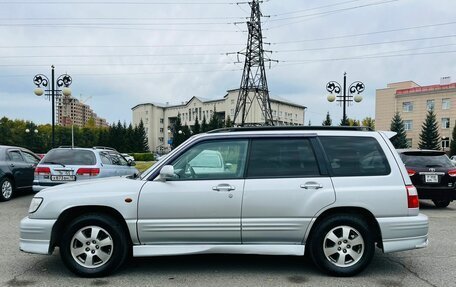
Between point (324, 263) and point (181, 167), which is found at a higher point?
point (181, 167)

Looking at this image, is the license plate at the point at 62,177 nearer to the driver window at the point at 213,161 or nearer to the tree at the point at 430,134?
the driver window at the point at 213,161

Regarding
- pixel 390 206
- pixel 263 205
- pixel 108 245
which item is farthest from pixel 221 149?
pixel 390 206

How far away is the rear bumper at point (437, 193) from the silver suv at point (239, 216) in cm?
553

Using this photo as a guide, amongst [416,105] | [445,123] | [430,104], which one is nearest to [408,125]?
[416,105]

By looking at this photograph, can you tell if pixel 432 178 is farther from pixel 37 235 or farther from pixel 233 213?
pixel 37 235

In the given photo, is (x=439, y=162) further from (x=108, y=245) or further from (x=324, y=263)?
(x=108, y=245)

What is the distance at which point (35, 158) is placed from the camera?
480 inches

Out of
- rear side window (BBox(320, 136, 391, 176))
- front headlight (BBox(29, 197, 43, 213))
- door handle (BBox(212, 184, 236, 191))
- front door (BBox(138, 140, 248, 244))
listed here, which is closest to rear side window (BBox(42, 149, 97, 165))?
front headlight (BBox(29, 197, 43, 213))

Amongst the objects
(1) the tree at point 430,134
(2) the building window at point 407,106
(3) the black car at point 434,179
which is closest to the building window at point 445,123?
(2) the building window at point 407,106

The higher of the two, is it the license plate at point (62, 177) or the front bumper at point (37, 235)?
the license plate at point (62, 177)

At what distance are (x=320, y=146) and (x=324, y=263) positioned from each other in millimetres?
1416

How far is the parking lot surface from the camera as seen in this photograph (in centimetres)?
416

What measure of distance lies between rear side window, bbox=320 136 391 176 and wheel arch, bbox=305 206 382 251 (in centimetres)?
43

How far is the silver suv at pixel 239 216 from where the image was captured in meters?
4.27
